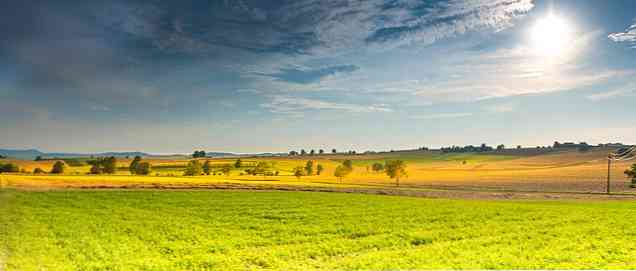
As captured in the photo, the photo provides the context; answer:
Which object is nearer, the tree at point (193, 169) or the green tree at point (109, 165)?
the green tree at point (109, 165)

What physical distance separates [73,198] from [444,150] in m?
119

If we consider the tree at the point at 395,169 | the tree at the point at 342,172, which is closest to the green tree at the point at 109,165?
the tree at the point at 342,172

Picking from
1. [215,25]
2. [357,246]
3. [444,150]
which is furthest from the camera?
[444,150]

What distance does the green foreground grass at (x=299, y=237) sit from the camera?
7.21 meters

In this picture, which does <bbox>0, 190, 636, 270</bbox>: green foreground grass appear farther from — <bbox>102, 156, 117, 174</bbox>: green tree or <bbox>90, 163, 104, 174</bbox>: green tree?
<bbox>90, 163, 104, 174</bbox>: green tree

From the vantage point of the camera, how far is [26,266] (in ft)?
20.4

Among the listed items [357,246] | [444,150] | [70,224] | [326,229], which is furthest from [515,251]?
[444,150]

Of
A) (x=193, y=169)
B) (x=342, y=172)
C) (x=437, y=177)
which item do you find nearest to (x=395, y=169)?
(x=342, y=172)

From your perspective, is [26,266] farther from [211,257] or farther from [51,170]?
[51,170]

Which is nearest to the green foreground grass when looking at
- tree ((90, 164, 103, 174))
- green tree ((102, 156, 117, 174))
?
green tree ((102, 156, 117, 174))

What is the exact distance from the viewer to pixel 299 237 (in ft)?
33.2

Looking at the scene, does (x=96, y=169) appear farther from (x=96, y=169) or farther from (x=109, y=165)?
(x=109, y=165)

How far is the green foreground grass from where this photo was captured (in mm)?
7215

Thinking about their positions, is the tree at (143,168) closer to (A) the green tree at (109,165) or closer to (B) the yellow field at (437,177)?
(B) the yellow field at (437,177)
